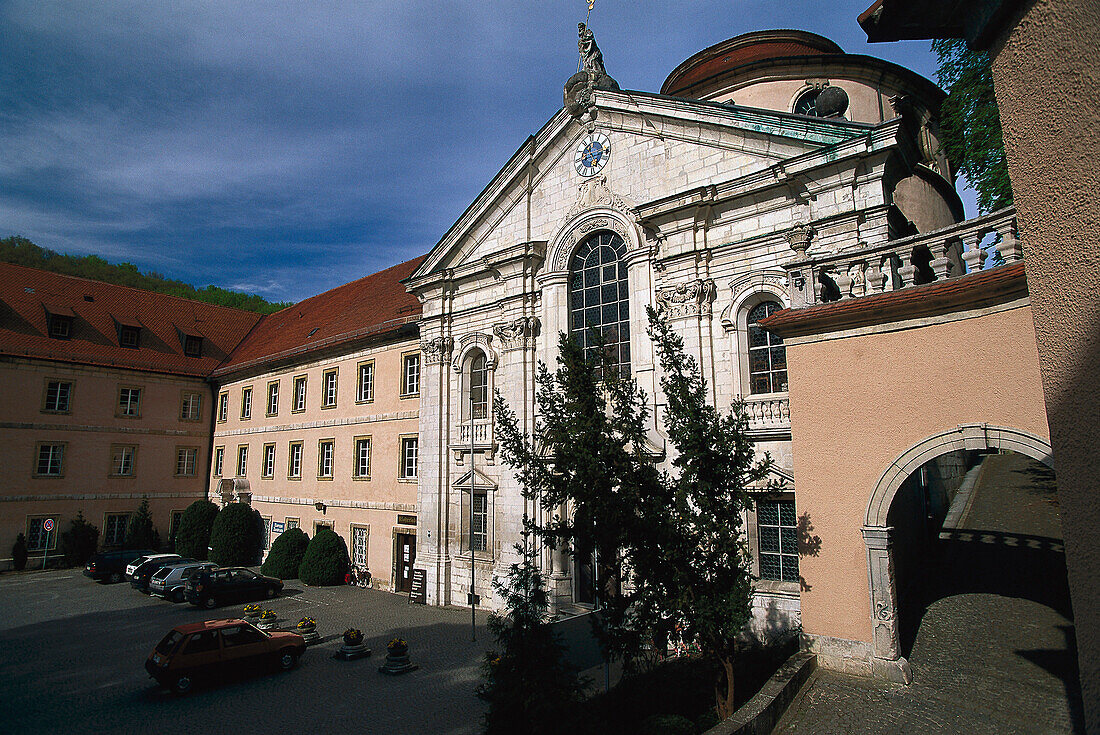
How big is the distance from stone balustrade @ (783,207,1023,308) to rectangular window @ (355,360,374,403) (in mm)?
19011

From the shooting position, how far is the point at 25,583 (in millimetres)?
24531

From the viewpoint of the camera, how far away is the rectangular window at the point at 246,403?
31969 millimetres

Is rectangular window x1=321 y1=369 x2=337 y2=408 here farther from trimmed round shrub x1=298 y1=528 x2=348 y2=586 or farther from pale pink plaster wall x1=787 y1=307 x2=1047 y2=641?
pale pink plaster wall x1=787 y1=307 x2=1047 y2=641

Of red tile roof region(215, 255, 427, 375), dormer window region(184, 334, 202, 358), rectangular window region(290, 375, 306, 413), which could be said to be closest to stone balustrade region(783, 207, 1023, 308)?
red tile roof region(215, 255, 427, 375)

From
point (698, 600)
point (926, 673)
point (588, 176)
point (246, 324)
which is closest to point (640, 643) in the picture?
point (698, 600)

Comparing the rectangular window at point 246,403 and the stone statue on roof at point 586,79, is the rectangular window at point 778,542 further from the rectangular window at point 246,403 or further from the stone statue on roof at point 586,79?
the rectangular window at point 246,403

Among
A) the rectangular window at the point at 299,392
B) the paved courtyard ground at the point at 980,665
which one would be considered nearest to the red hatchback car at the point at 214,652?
the paved courtyard ground at the point at 980,665

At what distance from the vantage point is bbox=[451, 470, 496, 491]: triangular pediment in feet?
63.1

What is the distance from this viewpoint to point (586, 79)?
1914 cm

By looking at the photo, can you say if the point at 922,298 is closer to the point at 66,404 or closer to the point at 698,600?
the point at 698,600

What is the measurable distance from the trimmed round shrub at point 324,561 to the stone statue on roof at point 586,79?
1829 centimetres

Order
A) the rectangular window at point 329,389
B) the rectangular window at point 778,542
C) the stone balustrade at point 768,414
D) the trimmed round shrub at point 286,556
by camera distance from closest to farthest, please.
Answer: the rectangular window at point 778,542, the stone balustrade at point 768,414, the trimmed round shrub at point 286,556, the rectangular window at point 329,389

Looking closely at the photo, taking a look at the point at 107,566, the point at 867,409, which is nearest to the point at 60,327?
the point at 107,566

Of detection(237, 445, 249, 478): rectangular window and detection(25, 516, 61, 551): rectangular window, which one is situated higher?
detection(237, 445, 249, 478): rectangular window
